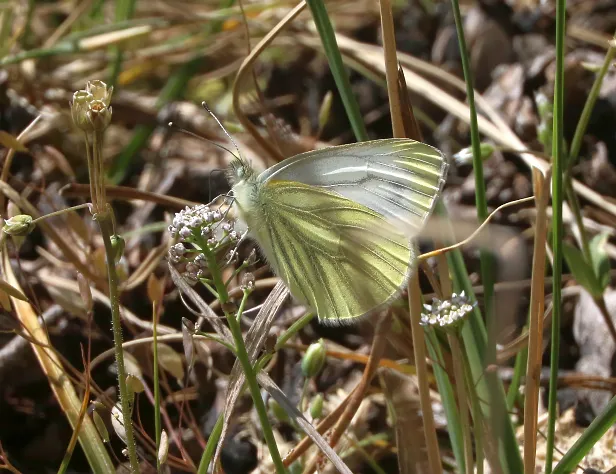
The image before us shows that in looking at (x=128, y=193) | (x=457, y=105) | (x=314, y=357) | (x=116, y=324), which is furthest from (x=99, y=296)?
(x=457, y=105)

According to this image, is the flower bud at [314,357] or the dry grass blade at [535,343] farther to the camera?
the flower bud at [314,357]

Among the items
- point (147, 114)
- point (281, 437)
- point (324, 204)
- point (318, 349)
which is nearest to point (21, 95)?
point (147, 114)

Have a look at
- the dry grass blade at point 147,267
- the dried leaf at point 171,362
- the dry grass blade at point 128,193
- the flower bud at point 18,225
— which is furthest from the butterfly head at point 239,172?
the flower bud at point 18,225

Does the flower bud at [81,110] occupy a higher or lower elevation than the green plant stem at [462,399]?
higher

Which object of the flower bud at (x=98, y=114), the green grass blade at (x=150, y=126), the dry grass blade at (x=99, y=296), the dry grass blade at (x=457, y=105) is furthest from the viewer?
the green grass blade at (x=150, y=126)

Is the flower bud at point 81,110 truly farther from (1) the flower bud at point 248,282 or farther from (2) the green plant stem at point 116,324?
(1) the flower bud at point 248,282

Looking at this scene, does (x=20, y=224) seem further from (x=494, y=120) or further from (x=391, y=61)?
(x=494, y=120)

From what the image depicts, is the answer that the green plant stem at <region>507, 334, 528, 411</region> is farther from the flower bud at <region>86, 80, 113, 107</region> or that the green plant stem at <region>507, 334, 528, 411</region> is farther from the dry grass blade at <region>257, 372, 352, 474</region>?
the flower bud at <region>86, 80, 113, 107</region>
